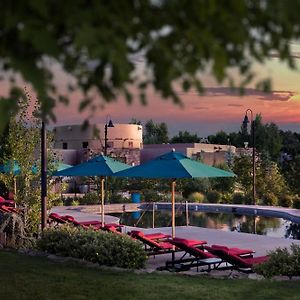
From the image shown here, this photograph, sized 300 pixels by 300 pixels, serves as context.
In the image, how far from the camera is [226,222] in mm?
23016

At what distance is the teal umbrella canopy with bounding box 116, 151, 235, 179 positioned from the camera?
39.7 feet

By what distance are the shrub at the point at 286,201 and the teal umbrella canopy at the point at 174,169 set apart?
656 inches

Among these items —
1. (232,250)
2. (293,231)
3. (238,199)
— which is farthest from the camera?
(238,199)

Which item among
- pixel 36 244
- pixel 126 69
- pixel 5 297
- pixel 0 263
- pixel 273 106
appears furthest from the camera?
pixel 273 106

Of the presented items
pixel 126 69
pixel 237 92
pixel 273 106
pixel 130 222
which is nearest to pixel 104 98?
pixel 126 69

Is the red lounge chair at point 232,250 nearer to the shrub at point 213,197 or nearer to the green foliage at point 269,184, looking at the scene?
the shrub at point 213,197

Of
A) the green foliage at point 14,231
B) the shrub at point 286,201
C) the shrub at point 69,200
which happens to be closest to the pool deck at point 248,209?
the shrub at point 286,201

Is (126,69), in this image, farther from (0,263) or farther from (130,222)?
(130,222)

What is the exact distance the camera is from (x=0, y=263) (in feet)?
32.9

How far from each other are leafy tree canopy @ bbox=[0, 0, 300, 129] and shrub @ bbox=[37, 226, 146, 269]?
8.11 metres

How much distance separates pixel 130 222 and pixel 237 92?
21.3 metres

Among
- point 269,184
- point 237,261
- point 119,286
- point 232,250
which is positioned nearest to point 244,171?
point 269,184

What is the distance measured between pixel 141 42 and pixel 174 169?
10.5 meters

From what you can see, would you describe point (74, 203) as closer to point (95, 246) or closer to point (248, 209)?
point (248, 209)
